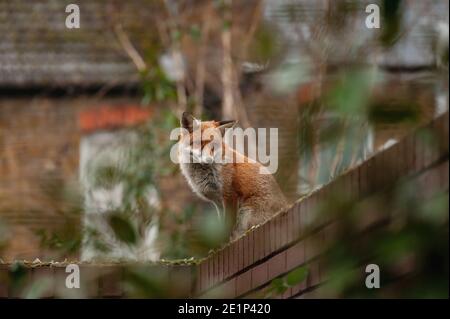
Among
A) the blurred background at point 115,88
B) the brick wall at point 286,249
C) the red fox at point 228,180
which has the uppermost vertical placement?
the blurred background at point 115,88

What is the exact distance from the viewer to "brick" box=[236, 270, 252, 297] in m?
2.94

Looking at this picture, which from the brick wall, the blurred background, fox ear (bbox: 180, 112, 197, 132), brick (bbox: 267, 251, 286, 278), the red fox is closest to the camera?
the brick wall

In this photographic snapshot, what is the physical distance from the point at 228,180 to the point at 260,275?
93.0 inches

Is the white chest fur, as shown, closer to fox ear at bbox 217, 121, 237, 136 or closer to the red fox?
the red fox

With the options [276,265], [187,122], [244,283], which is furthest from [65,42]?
[276,265]

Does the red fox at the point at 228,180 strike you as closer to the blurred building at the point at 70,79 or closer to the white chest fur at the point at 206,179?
the white chest fur at the point at 206,179

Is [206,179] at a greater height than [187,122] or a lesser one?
lesser

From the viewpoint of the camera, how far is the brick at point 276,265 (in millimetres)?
2676

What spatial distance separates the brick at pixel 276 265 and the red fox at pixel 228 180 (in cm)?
198

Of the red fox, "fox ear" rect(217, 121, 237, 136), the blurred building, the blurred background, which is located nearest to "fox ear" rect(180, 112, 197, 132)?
the red fox

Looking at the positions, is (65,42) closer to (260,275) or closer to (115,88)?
(115,88)

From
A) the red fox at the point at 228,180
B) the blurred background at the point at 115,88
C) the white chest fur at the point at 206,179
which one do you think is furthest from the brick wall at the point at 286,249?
the blurred background at the point at 115,88

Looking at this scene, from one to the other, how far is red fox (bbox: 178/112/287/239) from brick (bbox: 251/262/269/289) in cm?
186

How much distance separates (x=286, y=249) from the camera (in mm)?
2658
